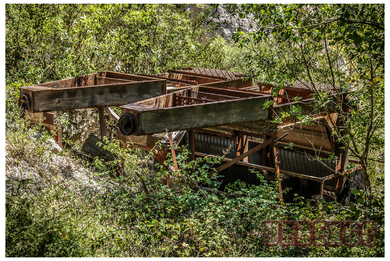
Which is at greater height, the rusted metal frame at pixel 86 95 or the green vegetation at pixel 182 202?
the rusted metal frame at pixel 86 95

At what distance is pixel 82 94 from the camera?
5.23 m

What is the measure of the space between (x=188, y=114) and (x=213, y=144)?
513cm

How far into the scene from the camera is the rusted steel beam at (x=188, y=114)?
420cm

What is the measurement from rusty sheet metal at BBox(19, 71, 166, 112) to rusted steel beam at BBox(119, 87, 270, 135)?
25.1 inches

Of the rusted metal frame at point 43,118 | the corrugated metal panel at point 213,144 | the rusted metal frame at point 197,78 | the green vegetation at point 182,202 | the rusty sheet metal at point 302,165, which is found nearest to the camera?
the green vegetation at point 182,202

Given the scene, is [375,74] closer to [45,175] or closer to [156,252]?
[156,252]

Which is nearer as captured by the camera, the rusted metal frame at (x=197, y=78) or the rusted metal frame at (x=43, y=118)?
the rusted metal frame at (x=43, y=118)

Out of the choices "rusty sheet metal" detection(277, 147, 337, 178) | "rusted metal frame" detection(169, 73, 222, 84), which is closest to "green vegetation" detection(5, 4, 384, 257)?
"rusty sheet metal" detection(277, 147, 337, 178)

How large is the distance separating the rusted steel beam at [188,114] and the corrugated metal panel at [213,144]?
13.2ft
